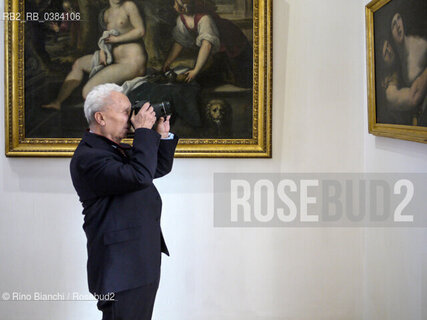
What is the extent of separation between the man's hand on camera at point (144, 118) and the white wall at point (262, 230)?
971mm

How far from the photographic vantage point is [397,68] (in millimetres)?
2232

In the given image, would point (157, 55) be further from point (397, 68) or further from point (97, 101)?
point (397, 68)

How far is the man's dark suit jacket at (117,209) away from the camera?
180 centimetres

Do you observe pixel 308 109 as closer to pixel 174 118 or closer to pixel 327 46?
pixel 327 46

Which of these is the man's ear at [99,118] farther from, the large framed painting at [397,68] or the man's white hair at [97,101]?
the large framed painting at [397,68]

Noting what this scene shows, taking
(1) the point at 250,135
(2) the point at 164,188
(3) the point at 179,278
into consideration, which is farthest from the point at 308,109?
(3) the point at 179,278

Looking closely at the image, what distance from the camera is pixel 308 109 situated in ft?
9.42

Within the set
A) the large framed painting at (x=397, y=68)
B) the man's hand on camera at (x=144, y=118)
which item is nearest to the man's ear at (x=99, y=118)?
the man's hand on camera at (x=144, y=118)

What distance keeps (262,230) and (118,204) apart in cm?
129

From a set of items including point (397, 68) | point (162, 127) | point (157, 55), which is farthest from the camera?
point (157, 55)

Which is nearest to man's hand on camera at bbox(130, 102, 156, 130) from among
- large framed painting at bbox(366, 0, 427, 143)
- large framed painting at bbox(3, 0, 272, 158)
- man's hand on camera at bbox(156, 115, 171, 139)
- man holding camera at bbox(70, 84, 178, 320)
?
man holding camera at bbox(70, 84, 178, 320)

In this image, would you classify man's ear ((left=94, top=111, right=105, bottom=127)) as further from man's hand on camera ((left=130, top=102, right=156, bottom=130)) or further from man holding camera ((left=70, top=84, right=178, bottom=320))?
man's hand on camera ((left=130, top=102, right=156, bottom=130))

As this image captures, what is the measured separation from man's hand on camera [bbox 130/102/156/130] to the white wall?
3.19ft

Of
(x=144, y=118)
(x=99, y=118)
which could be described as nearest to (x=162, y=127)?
(x=144, y=118)
